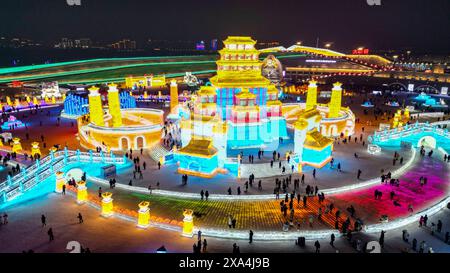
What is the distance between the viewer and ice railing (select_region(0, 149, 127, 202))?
2016 centimetres

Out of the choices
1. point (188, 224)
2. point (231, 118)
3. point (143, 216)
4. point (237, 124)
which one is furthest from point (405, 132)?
point (143, 216)

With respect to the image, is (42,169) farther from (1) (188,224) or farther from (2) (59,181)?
(1) (188,224)

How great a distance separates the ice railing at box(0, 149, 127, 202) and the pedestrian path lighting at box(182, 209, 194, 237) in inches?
408

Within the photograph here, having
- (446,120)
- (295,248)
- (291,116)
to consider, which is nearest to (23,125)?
(291,116)

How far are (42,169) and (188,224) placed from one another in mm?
11567

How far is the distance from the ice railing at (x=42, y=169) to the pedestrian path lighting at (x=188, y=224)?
10372mm

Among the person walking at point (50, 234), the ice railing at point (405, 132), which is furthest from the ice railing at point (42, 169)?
the ice railing at point (405, 132)

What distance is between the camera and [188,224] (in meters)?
16.9

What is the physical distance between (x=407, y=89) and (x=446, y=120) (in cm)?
3040

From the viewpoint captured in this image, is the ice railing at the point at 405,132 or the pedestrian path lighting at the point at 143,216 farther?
the ice railing at the point at 405,132

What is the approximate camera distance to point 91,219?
18344mm

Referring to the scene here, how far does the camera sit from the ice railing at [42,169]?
20.2m

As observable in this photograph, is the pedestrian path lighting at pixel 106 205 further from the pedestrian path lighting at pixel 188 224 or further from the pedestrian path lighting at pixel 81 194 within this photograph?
the pedestrian path lighting at pixel 188 224
